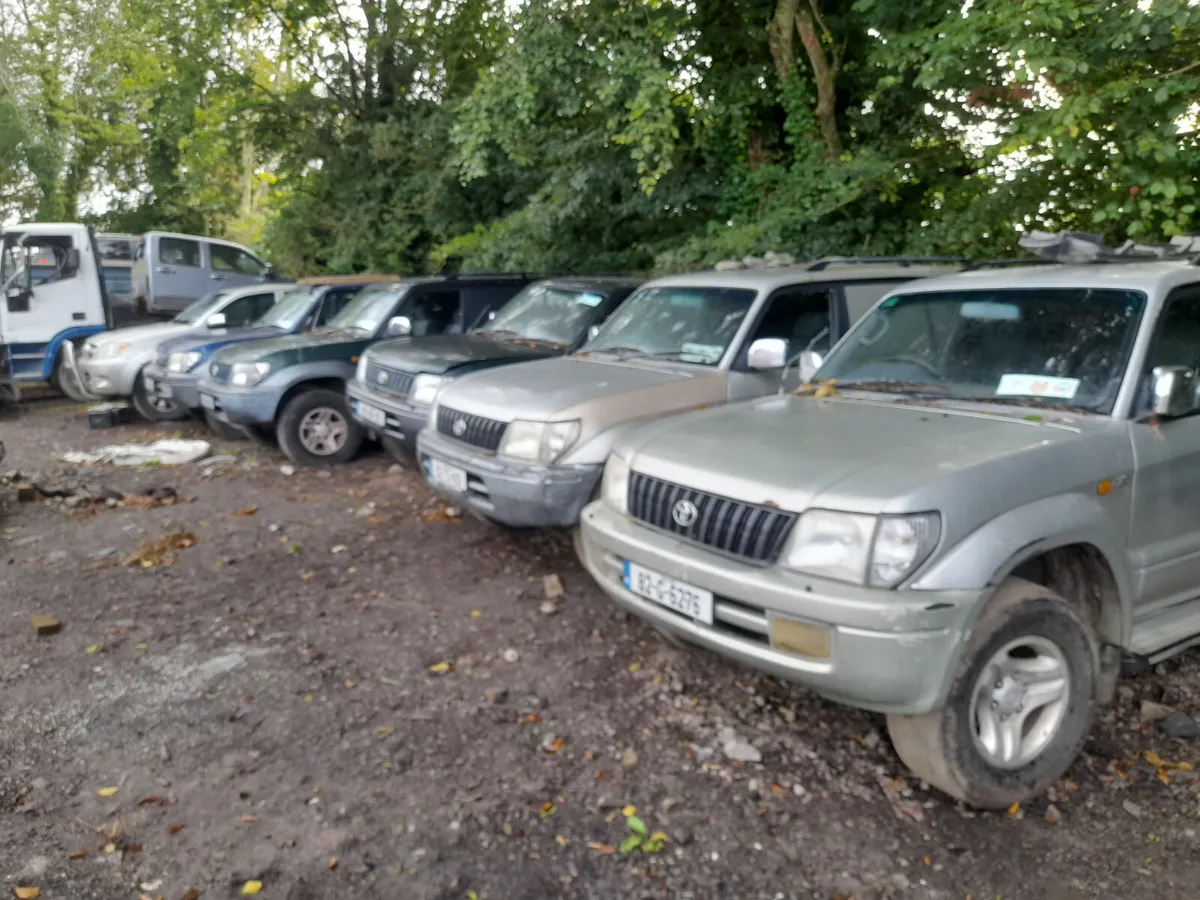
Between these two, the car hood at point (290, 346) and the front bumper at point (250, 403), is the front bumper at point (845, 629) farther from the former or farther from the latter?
the car hood at point (290, 346)

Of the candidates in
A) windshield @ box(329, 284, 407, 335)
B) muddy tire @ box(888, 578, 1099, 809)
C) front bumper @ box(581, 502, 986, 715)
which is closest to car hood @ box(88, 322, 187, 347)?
windshield @ box(329, 284, 407, 335)

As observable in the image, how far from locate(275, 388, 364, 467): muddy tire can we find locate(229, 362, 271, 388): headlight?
341 millimetres

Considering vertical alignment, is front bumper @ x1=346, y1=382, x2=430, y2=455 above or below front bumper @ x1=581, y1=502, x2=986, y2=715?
below

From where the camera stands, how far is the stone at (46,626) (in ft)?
15.5

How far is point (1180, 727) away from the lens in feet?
12.3

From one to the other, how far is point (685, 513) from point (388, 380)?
435 cm

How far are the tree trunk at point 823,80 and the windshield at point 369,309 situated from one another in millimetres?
5125

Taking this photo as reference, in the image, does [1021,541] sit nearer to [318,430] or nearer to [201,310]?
[318,430]

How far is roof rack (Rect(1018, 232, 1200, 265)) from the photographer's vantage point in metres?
4.53

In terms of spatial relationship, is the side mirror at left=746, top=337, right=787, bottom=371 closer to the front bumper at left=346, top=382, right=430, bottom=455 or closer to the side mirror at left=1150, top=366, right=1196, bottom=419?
the side mirror at left=1150, top=366, right=1196, bottom=419

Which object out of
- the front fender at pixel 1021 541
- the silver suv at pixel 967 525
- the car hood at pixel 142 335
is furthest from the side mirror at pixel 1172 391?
the car hood at pixel 142 335

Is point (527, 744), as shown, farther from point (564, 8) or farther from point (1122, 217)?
point (564, 8)

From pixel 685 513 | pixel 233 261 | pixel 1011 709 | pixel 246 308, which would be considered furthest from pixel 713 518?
pixel 233 261

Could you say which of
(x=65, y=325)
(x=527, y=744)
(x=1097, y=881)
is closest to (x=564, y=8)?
(x=65, y=325)
